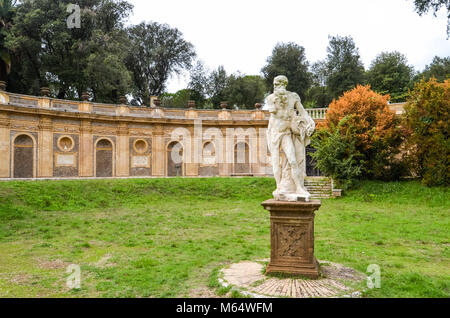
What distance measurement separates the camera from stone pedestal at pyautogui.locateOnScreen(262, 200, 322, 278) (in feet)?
18.1

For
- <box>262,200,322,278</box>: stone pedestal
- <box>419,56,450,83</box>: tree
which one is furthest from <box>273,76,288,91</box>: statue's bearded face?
<box>419,56,450,83</box>: tree

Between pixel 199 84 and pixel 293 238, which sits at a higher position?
pixel 199 84

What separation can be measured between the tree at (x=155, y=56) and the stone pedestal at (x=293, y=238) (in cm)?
3514

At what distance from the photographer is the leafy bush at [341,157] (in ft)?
63.4

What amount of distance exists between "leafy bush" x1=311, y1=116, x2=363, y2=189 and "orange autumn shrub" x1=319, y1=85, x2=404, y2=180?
10.2 inches

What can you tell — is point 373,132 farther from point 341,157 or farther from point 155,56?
point 155,56

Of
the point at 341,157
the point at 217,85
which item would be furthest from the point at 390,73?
the point at 341,157

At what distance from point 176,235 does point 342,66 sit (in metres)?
34.0

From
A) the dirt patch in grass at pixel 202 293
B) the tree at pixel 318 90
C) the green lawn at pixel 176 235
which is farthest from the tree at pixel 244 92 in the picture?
the dirt patch in grass at pixel 202 293

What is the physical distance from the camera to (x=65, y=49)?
29.3 m

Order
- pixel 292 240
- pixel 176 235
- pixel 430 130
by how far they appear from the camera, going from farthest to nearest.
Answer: pixel 430 130, pixel 176 235, pixel 292 240

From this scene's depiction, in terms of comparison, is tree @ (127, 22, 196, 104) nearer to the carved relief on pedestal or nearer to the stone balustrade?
the stone balustrade
